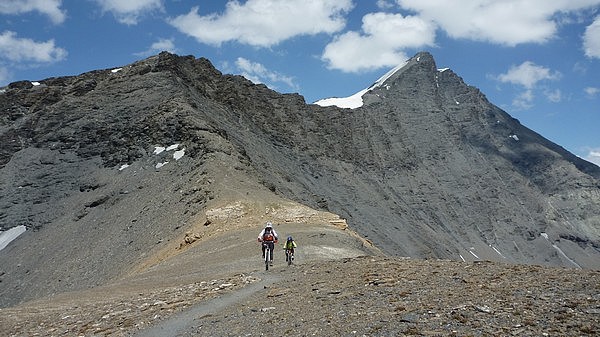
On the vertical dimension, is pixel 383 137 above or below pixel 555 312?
above

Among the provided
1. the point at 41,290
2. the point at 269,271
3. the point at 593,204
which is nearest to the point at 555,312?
the point at 269,271

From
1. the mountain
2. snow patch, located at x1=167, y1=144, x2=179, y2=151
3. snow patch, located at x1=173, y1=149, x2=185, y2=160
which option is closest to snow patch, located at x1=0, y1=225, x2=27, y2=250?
the mountain

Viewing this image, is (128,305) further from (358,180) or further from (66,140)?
(358,180)

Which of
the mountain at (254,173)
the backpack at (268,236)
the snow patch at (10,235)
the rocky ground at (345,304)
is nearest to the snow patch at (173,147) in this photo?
the mountain at (254,173)

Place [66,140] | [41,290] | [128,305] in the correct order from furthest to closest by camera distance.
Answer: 1. [66,140]
2. [41,290]
3. [128,305]

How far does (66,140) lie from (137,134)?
14.9 meters

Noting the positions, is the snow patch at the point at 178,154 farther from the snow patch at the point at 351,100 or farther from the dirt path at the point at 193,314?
the snow patch at the point at 351,100

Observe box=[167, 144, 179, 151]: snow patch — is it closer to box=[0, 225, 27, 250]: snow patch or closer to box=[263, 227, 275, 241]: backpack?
box=[0, 225, 27, 250]: snow patch

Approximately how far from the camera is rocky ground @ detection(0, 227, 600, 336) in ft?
27.3

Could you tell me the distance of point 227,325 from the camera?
1173 centimetres

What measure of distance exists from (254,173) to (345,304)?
136ft

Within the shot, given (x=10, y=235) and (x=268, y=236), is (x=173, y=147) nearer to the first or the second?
(x=10, y=235)

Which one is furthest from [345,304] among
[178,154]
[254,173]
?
[178,154]

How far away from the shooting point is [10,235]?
62750 millimetres
